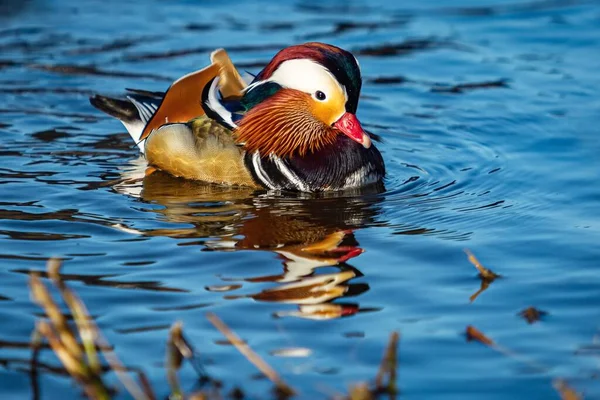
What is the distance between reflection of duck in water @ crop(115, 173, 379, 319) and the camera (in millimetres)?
5086

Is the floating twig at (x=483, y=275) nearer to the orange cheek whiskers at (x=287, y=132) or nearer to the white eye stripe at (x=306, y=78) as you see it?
the white eye stripe at (x=306, y=78)

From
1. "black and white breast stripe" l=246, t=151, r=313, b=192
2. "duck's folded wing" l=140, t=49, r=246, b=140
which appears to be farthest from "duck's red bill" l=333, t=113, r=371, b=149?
"duck's folded wing" l=140, t=49, r=246, b=140

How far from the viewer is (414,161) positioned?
7891 millimetres

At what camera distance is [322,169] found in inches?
281

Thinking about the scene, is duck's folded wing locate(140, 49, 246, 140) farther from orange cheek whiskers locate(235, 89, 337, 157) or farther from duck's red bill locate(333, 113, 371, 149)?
duck's red bill locate(333, 113, 371, 149)

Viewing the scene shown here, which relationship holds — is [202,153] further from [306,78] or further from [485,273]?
[485,273]

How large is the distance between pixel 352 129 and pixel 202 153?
1.07 metres

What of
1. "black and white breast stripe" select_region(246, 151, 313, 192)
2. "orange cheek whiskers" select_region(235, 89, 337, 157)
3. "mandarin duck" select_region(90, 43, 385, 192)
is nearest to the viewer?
"mandarin duck" select_region(90, 43, 385, 192)

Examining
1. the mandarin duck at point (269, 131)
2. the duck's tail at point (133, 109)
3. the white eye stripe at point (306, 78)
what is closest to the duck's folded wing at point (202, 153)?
the mandarin duck at point (269, 131)

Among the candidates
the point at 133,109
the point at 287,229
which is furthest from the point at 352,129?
the point at 133,109

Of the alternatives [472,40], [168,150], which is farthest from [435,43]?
[168,150]

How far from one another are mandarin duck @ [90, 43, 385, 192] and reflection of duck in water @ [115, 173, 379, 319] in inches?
6.6

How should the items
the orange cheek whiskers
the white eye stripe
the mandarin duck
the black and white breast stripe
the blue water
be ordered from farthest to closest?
the orange cheek whiskers
the black and white breast stripe
the mandarin duck
the white eye stripe
the blue water

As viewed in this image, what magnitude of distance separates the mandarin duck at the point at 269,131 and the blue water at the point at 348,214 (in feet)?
A: 0.61
